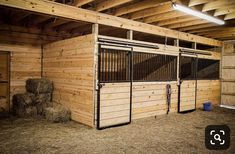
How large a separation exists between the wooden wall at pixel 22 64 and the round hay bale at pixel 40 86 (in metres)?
0.45

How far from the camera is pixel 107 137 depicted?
3.47 m

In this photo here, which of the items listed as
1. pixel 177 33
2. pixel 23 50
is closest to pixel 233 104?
pixel 177 33

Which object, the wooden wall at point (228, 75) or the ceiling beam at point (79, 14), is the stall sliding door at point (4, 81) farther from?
the wooden wall at point (228, 75)

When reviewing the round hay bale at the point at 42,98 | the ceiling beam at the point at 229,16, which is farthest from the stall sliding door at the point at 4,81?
the ceiling beam at the point at 229,16

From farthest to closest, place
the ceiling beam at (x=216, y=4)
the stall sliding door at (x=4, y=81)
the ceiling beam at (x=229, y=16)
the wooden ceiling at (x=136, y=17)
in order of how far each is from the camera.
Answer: the stall sliding door at (x=4, y=81)
the ceiling beam at (x=229, y=16)
the wooden ceiling at (x=136, y=17)
the ceiling beam at (x=216, y=4)

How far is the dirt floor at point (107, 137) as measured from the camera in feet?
9.65

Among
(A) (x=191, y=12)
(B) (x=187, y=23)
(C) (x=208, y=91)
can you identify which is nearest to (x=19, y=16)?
(A) (x=191, y=12)

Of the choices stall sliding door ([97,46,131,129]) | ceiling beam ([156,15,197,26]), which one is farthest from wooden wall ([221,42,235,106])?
stall sliding door ([97,46,131,129])

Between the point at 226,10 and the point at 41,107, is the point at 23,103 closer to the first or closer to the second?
the point at 41,107

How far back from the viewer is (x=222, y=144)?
3.21 m

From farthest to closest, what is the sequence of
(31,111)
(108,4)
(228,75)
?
(228,75)
(31,111)
(108,4)

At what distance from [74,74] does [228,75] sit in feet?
18.0

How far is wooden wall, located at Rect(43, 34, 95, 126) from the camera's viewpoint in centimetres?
400

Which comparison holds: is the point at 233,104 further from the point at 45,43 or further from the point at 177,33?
the point at 45,43
